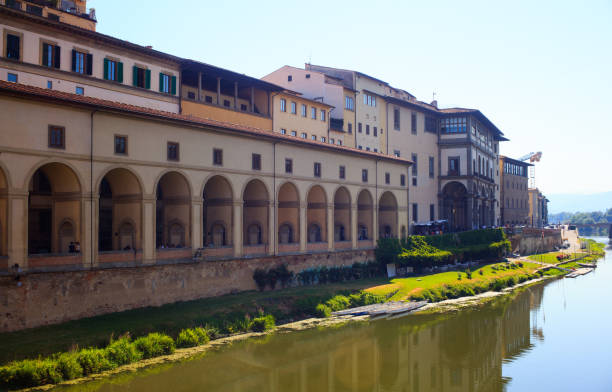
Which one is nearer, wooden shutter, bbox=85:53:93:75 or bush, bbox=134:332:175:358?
bush, bbox=134:332:175:358

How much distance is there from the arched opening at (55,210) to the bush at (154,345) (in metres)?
5.69

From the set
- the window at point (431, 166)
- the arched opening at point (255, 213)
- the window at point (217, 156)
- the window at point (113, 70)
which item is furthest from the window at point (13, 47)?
the window at point (431, 166)

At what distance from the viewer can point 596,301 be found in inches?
1725

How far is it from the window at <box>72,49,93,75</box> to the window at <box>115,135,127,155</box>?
7.35 meters

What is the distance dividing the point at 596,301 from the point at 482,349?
21.3 metres

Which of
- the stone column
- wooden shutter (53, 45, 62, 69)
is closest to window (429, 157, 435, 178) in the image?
the stone column

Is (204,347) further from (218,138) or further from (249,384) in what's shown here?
(218,138)

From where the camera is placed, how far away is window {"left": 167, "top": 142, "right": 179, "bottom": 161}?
97.3 feet

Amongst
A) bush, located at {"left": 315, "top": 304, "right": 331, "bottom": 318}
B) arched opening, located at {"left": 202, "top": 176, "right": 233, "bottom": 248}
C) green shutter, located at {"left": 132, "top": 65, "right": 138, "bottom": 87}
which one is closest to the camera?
bush, located at {"left": 315, "top": 304, "right": 331, "bottom": 318}

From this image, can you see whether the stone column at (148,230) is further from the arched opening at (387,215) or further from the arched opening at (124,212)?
the arched opening at (387,215)

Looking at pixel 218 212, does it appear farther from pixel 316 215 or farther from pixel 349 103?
pixel 349 103

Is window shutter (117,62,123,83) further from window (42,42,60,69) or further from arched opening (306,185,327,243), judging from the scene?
arched opening (306,185,327,243)

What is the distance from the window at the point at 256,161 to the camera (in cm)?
3459

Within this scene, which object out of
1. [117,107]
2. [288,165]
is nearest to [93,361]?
[117,107]
